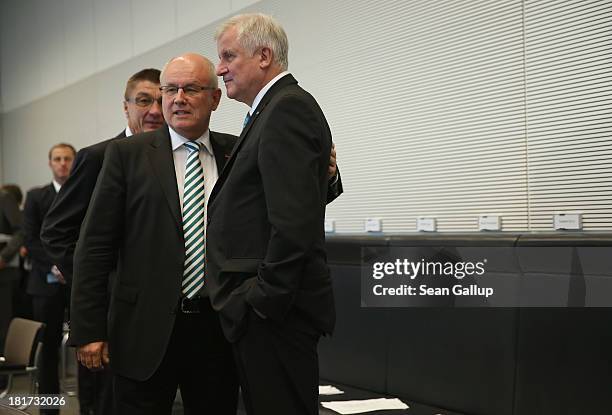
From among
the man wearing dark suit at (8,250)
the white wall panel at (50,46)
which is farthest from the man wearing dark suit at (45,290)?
the white wall panel at (50,46)

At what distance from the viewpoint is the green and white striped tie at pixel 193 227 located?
2.47 meters

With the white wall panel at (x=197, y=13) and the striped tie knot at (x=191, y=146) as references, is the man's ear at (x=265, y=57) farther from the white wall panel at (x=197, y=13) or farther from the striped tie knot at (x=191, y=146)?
the white wall panel at (x=197, y=13)

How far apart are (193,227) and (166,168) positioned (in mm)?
225

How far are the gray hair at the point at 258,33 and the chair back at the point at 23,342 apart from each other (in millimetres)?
2417

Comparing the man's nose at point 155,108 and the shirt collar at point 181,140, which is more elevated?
the man's nose at point 155,108

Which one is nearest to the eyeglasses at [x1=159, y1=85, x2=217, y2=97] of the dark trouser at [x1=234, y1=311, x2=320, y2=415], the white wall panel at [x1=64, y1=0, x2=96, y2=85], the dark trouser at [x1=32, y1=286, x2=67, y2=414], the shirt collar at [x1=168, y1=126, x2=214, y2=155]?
the shirt collar at [x1=168, y1=126, x2=214, y2=155]

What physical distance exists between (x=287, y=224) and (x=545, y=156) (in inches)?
83.1

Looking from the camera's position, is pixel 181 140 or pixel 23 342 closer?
pixel 181 140

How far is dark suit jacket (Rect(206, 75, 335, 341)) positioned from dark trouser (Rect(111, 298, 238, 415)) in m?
0.35

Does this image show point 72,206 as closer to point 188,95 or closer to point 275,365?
point 188,95

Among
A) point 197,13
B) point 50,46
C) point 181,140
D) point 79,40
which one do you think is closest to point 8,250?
point 197,13

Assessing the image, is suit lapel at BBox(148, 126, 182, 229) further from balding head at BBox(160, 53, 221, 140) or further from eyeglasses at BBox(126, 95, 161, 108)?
eyeglasses at BBox(126, 95, 161, 108)

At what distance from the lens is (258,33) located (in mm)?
2258

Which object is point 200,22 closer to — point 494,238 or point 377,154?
point 377,154
